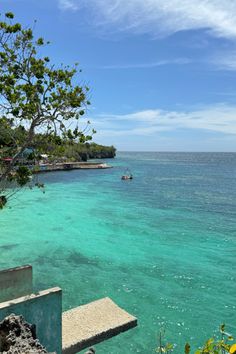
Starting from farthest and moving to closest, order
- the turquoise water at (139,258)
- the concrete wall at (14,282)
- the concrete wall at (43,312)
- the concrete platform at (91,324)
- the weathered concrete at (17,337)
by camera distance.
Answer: the turquoise water at (139,258) → the concrete platform at (91,324) → the concrete wall at (14,282) → the concrete wall at (43,312) → the weathered concrete at (17,337)

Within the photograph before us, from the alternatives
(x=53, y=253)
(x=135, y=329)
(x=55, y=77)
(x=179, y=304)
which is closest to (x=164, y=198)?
(x=53, y=253)

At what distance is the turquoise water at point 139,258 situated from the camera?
1010 centimetres

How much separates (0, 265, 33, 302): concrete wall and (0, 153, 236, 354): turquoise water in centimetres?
271

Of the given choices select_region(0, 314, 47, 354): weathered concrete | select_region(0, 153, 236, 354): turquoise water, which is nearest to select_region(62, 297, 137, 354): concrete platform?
Answer: select_region(0, 153, 236, 354): turquoise water

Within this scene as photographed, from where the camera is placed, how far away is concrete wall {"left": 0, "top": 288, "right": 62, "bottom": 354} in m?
5.35

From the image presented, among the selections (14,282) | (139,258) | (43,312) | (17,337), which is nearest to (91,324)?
(14,282)

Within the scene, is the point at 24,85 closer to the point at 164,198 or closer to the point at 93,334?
the point at 93,334

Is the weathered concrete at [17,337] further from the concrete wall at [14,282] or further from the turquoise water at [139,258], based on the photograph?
the turquoise water at [139,258]

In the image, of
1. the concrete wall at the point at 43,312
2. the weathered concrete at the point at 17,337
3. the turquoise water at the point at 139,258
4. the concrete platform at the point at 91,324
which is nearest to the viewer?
the weathered concrete at the point at 17,337

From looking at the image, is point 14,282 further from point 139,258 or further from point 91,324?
point 139,258

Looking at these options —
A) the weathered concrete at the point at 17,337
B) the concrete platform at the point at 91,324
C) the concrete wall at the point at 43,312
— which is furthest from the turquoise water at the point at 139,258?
the weathered concrete at the point at 17,337

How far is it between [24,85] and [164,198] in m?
26.9

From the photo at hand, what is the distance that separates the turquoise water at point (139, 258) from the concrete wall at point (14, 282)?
271cm

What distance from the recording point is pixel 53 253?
15289 millimetres
